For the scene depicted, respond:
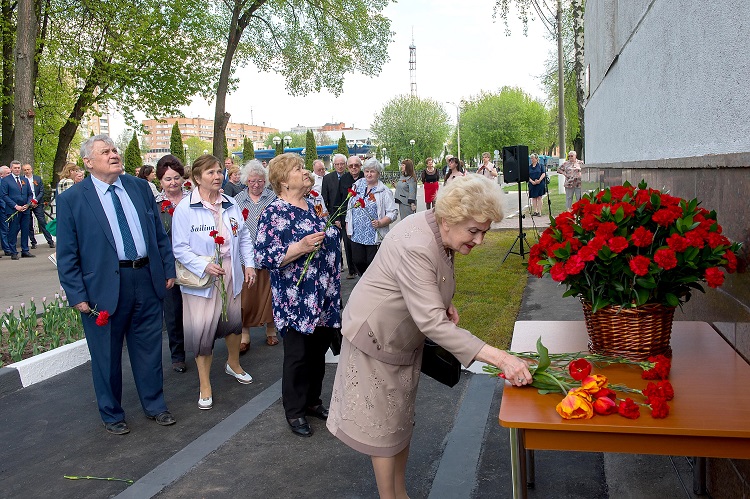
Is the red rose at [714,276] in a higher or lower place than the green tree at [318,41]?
lower

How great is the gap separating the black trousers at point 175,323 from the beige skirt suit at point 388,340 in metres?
3.88

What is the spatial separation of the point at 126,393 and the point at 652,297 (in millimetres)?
4827

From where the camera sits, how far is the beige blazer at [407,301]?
2881 mm

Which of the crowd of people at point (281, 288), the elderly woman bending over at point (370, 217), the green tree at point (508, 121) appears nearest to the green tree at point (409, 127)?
the green tree at point (508, 121)

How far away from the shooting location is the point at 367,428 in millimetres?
3211

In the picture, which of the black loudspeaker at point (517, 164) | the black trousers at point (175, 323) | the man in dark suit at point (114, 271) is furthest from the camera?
the black loudspeaker at point (517, 164)

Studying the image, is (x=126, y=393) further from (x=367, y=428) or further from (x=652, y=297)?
(x=652, y=297)

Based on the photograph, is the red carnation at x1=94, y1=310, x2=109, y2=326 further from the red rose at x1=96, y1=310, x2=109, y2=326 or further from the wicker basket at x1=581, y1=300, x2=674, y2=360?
the wicker basket at x1=581, y1=300, x2=674, y2=360

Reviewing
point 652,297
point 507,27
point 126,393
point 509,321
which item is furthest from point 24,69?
point 652,297

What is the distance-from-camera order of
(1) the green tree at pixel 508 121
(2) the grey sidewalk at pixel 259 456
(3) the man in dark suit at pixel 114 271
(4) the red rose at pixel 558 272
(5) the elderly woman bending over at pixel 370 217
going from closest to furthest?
(4) the red rose at pixel 558 272 → (2) the grey sidewalk at pixel 259 456 → (3) the man in dark suit at pixel 114 271 → (5) the elderly woman bending over at pixel 370 217 → (1) the green tree at pixel 508 121

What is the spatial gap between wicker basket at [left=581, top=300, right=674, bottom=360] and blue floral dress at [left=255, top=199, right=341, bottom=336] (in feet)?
7.96

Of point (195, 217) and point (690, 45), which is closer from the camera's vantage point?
point (690, 45)

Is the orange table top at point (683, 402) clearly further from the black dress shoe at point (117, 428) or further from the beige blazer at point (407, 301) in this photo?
the black dress shoe at point (117, 428)

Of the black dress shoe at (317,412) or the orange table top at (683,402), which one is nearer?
the orange table top at (683,402)
